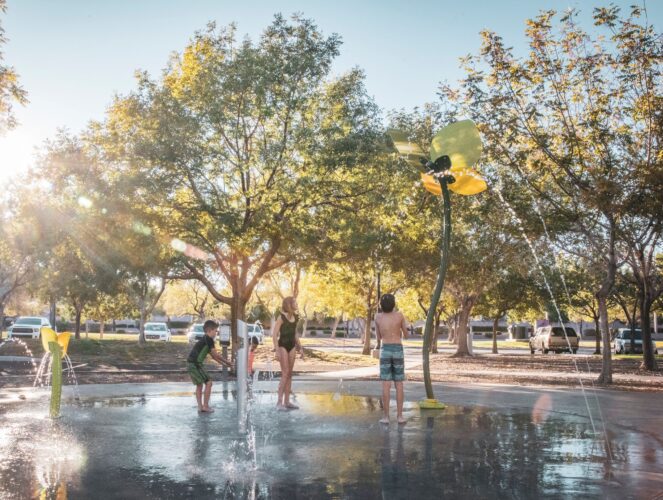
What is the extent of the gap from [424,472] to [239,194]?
15.9 meters

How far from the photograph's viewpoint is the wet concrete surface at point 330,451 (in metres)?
5.43

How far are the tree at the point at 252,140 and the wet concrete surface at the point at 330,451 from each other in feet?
28.4

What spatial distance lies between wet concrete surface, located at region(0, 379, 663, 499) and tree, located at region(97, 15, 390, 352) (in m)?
8.67

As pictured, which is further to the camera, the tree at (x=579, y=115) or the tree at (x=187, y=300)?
the tree at (x=187, y=300)

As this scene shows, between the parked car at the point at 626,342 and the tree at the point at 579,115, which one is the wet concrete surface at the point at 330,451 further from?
the parked car at the point at 626,342

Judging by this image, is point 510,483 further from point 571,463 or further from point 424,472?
point 571,463

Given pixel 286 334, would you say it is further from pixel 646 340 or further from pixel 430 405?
pixel 646 340

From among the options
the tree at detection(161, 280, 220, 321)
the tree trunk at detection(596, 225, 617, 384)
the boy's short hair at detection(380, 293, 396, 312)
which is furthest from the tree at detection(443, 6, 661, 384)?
the tree at detection(161, 280, 220, 321)

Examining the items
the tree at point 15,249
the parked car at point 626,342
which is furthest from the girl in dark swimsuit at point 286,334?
the parked car at point 626,342

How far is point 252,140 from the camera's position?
2070 cm

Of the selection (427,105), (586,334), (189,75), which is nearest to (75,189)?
(189,75)

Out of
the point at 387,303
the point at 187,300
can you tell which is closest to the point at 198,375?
the point at 387,303

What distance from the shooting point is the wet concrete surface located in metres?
5.43

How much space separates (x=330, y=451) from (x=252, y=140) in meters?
15.1
